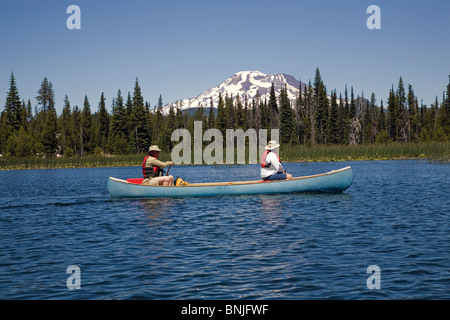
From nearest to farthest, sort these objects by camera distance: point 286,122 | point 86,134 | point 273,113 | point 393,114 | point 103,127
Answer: point 86,134
point 103,127
point 286,122
point 393,114
point 273,113

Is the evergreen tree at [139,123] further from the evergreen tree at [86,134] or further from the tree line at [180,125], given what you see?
the evergreen tree at [86,134]

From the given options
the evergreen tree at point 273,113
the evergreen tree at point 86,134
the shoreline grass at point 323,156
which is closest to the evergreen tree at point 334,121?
the evergreen tree at point 273,113

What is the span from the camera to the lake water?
7.23m

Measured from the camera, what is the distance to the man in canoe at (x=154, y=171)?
17844mm

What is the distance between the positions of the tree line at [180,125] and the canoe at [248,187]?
51.6m

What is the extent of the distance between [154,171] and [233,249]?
962 centimetres

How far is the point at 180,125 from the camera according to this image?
105062 millimetres

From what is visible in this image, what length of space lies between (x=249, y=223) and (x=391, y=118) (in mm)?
91897

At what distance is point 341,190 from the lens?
1919cm

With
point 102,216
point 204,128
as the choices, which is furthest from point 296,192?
point 204,128

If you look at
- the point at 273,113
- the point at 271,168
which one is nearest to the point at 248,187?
the point at 271,168

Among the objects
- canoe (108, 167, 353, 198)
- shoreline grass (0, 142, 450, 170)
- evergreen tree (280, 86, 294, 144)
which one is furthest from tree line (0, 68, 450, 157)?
canoe (108, 167, 353, 198)

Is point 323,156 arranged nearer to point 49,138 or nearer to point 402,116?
point 49,138
